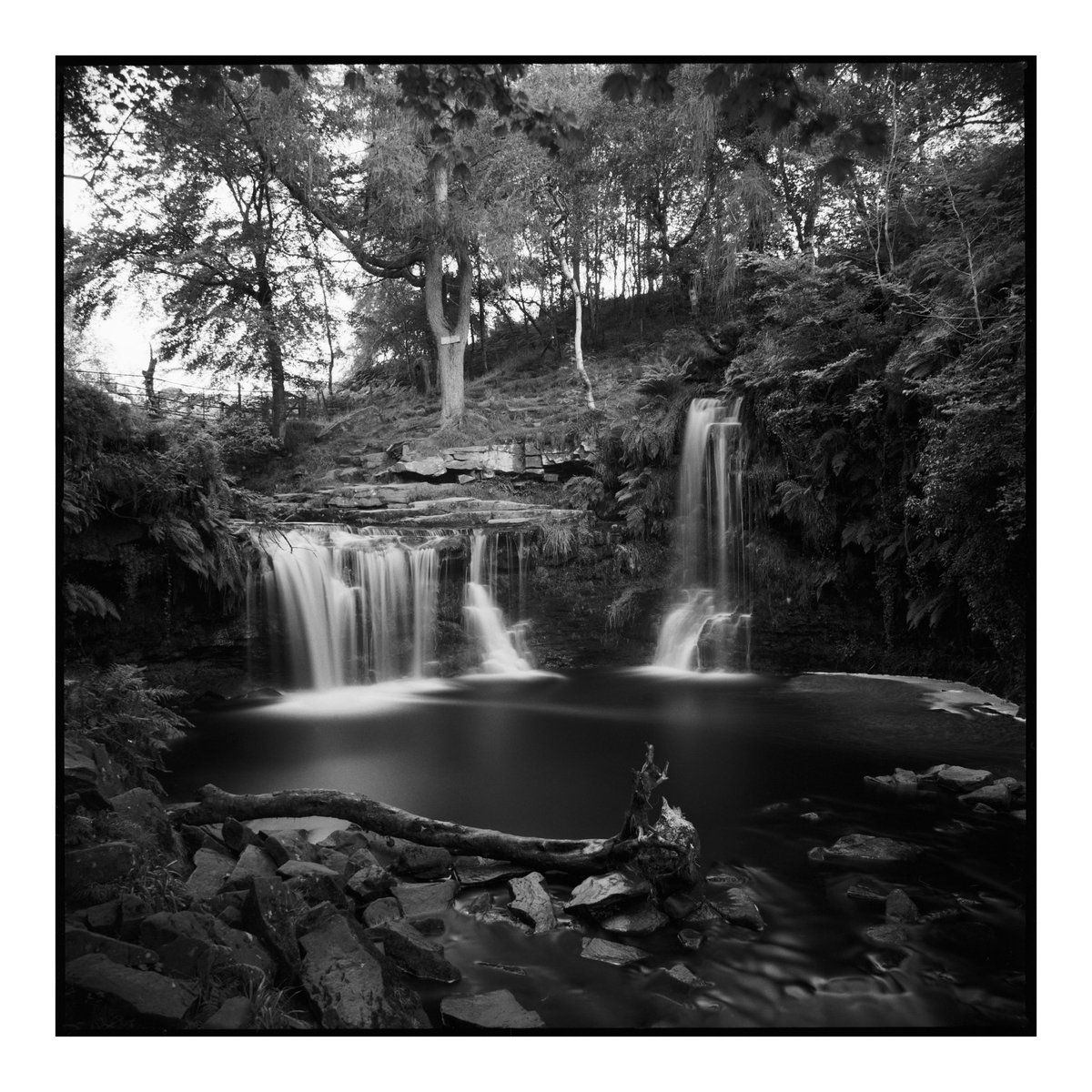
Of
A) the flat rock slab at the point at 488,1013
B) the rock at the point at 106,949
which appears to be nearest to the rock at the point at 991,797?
the flat rock slab at the point at 488,1013

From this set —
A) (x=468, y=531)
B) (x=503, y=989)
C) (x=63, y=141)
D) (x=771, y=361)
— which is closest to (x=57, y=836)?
(x=503, y=989)

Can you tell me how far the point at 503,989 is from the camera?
206cm

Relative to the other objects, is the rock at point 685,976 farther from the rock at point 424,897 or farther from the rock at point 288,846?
the rock at point 288,846

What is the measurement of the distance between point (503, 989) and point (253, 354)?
13.5 feet

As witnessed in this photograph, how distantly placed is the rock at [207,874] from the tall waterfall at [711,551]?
333 centimetres

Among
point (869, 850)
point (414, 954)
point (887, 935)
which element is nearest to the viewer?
point (414, 954)

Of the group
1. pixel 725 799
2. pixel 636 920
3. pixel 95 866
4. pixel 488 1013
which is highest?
pixel 95 866

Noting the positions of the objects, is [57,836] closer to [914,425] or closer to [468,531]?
[468,531]

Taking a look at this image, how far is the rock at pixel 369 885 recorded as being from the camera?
2.41m

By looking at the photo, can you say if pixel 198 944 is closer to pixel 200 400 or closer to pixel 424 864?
pixel 424 864

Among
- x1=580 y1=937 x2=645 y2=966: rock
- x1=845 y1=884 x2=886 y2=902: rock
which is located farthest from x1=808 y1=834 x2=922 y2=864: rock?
x1=580 y1=937 x2=645 y2=966: rock

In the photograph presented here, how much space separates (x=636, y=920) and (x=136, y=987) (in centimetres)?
153

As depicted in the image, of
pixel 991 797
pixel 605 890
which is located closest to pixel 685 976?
pixel 605 890

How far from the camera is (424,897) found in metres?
2.47
